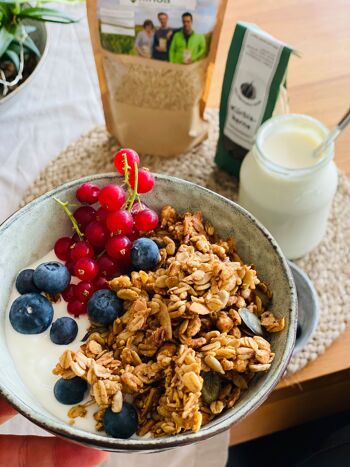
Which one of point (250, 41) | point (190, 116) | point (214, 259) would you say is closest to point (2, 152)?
point (190, 116)

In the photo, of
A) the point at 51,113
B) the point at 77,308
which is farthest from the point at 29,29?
the point at 77,308

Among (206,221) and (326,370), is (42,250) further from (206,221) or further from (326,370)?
(326,370)

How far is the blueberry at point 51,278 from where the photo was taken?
625 millimetres

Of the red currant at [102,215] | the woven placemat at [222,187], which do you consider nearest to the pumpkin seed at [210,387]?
the red currant at [102,215]

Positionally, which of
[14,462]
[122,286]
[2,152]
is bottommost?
[14,462]

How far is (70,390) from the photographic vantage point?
0.58 meters

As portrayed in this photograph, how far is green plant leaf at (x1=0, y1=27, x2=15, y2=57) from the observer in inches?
38.7

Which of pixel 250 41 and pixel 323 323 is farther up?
pixel 250 41

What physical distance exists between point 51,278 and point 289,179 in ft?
1.26

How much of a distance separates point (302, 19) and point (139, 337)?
0.84 metres

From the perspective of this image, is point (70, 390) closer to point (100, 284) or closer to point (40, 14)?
point (100, 284)

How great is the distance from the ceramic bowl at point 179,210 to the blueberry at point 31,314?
1.0 inches

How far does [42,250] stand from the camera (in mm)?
690

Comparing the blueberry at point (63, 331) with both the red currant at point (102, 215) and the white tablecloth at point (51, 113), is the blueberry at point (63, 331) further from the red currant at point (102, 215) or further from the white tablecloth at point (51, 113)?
the white tablecloth at point (51, 113)
